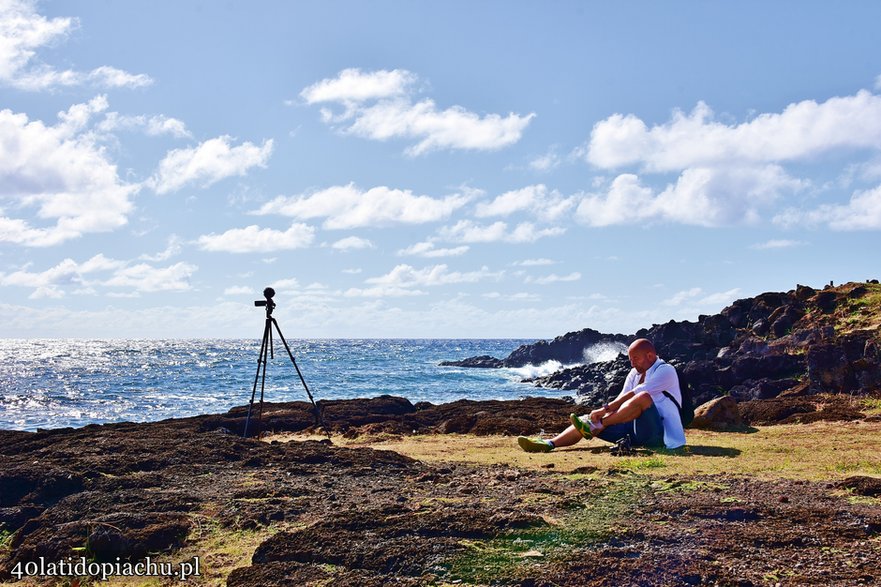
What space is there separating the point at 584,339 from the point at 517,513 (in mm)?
85626

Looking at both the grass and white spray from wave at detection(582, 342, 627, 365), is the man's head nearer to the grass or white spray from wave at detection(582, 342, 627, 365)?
the grass

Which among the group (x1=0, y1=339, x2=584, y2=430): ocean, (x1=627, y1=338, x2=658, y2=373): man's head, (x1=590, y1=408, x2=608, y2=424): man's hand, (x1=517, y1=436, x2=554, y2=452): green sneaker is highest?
(x1=627, y1=338, x2=658, y2=373): man's head

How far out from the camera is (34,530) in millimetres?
7102

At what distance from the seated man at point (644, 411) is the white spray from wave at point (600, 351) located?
239 feet

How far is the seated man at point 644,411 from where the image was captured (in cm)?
1063

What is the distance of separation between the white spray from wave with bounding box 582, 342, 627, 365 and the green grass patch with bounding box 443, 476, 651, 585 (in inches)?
3065

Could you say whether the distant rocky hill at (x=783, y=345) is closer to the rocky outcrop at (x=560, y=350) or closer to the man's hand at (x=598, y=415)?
the man's hand at (x=598, y=415)

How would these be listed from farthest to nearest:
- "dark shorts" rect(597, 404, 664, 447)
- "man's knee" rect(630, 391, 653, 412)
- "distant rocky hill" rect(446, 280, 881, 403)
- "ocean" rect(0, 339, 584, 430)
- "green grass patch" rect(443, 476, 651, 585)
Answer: "ocean" rect(0, 339, 584, 430)
"distant rocky hill" rect(446, 280, 881, 403)
"dark shorts" rect(597, 404, 664, 447)
"man's knee" rect(630, 391, 653, 412)
"green grass patch" rect(443, 476, 651, 585)

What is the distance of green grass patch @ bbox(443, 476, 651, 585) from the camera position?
4.97m

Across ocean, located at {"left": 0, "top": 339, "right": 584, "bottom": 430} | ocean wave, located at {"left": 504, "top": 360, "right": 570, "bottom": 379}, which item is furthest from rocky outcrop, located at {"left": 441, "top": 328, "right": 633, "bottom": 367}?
ocean, located at {"left": 0, "top": 339, "right": 584, "bottom": 430}

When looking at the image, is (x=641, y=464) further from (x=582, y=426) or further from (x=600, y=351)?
(x=600, y=351)

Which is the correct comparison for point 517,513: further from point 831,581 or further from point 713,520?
point 831,581

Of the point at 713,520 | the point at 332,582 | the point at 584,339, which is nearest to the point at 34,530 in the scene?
the point at 332,582

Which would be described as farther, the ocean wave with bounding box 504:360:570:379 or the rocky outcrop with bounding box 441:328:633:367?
the rocky outcrop with bounding box 441:328:633:367
